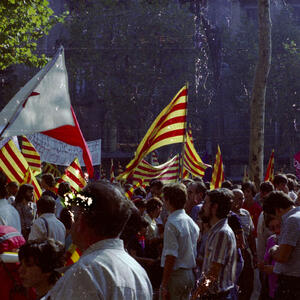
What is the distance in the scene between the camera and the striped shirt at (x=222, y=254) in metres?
4.64

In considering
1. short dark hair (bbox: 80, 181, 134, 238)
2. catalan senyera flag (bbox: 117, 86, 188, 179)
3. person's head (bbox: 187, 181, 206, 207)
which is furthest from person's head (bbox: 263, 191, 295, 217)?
catalan senyera flag (bbox: 117, 86, 188, 179)

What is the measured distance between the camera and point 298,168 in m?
14.8

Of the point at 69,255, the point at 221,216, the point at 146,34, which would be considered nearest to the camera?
the point at 69,255

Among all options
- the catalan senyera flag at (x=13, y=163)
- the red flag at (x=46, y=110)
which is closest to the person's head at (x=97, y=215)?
the red flag at (x=46, y=110)

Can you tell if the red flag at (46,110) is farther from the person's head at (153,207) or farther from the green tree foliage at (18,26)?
the green tree foliage at (18,26)

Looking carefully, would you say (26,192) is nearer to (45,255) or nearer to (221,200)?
(221,200)

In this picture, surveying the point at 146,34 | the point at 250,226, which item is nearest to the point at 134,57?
the point at 146,34

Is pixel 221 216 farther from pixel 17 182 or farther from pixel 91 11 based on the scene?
pixel 91 11

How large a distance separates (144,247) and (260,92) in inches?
400

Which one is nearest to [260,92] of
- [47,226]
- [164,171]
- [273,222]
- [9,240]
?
[164,171]

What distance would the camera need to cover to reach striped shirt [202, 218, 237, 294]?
4.64 metres

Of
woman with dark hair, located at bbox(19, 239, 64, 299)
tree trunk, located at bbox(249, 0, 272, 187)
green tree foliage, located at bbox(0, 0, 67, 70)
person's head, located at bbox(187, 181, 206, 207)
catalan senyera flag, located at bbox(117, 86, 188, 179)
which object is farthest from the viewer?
tree trunk, located at bbox(249, 0, 272, 187)

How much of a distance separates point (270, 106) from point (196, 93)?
4847mm

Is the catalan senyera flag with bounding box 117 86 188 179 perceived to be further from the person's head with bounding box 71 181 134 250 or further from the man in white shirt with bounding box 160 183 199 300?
the person's head with bounding box 71 181 134 250
